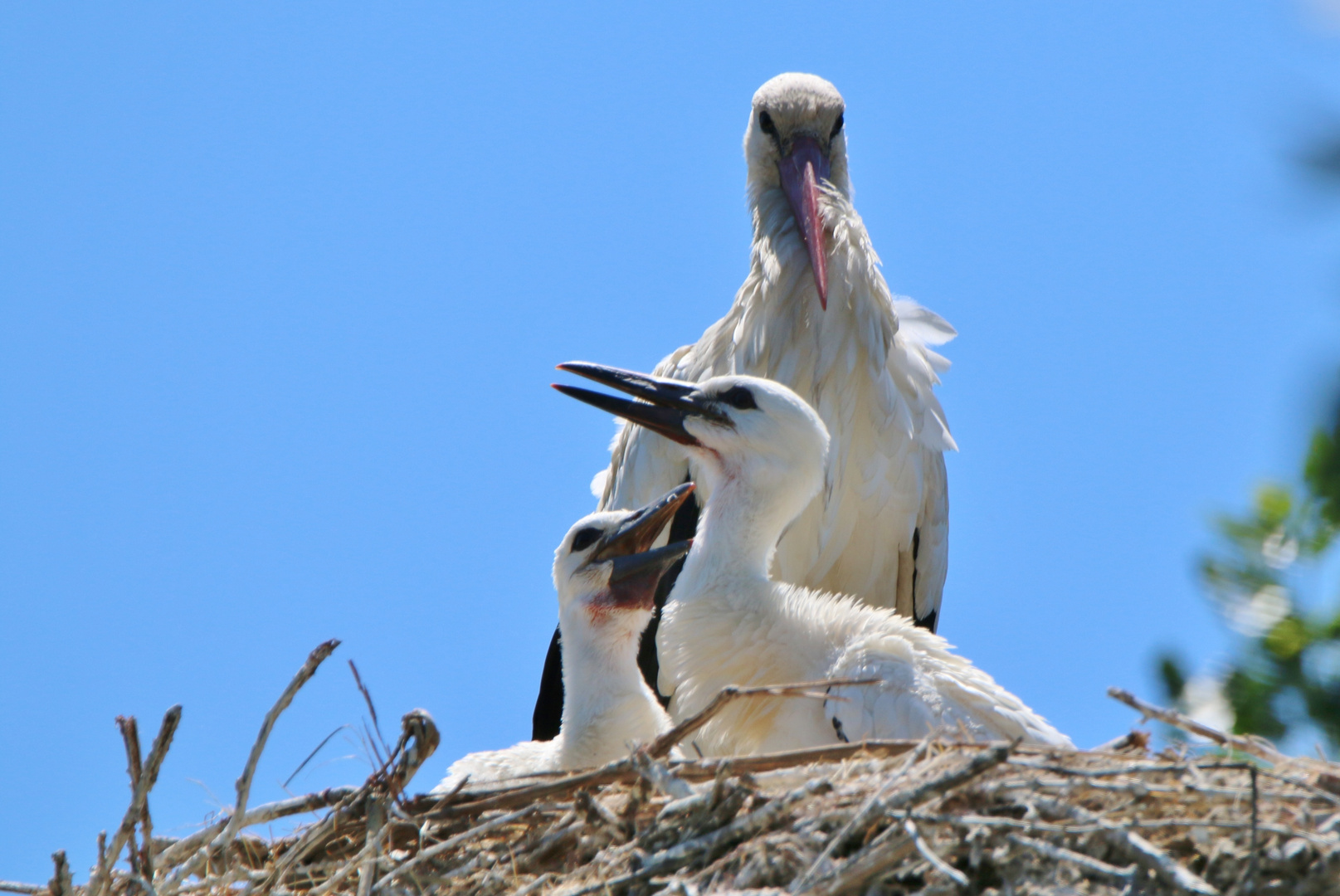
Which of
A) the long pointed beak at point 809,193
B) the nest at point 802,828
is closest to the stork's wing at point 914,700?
the nest at point 802,828

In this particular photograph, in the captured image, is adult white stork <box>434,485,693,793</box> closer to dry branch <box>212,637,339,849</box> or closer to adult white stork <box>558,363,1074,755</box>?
adult white stork <box>558,363,1074,755</box>

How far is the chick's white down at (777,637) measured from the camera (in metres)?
3.05

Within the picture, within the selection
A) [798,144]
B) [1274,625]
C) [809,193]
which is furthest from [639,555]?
[1274,625]

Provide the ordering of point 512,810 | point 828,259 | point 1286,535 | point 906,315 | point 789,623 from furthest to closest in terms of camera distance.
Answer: point 906,315, point 828,259, point 789,623, point 512,810, point 1286,535

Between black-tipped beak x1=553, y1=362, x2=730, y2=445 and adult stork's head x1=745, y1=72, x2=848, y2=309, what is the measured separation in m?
1.07

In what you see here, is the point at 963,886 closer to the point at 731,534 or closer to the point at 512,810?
the point at 512,810

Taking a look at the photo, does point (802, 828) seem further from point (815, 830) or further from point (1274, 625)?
point (1274, 625)

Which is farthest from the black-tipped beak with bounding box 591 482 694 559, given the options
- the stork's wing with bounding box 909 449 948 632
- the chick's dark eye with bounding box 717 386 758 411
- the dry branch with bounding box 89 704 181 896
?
the dry branch with bounding box 89 704 181 896

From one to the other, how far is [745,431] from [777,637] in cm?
59

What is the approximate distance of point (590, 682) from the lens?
349 cm

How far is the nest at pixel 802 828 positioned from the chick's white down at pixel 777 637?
34 centimetres

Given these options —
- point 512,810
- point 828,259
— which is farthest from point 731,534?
point 828,259

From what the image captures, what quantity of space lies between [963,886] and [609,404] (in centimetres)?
191

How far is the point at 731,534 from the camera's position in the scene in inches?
139
